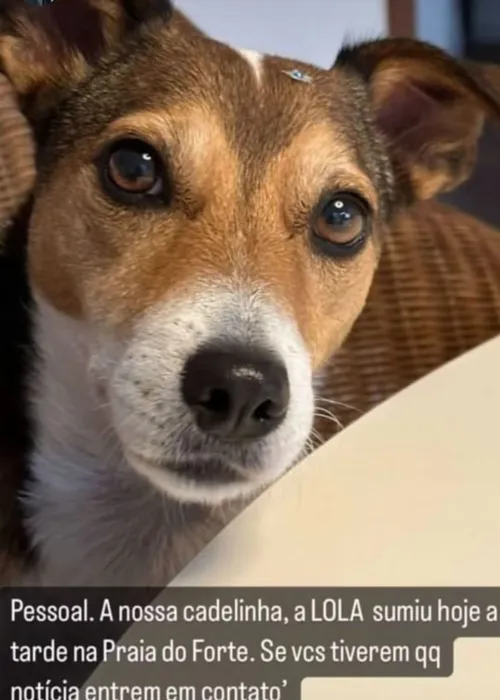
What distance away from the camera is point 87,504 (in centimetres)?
116

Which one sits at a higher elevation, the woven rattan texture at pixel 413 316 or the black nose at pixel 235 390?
the woven rattan texture at pixel 413 316

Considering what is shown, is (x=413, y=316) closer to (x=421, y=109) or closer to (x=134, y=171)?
(x=421, y=109)

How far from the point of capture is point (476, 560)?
2.64ft

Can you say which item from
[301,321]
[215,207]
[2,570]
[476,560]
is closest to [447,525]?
[476,560]

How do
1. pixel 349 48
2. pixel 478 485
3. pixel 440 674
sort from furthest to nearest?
pixel 349 48, pixel 478 485, pixel 440 674

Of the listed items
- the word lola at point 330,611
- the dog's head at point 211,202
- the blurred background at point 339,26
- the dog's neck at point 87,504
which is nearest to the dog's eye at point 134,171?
the dog's head at point 211,202

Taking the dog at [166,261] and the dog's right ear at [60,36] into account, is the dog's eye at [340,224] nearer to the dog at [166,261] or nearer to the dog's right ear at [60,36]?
the dog at [166,261]

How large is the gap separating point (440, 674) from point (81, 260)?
592 mm

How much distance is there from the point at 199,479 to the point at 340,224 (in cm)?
39

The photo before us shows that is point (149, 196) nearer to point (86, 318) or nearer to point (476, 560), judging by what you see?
point (86, 318)

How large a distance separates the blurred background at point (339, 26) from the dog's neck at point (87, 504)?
1036mm

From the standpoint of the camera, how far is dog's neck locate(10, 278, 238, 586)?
1.12 metres

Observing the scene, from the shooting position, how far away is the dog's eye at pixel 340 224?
1093mm

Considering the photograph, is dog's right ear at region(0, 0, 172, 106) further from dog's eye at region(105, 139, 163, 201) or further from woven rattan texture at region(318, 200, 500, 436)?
woven rattan texture at region(318, 200, 500, 436)
